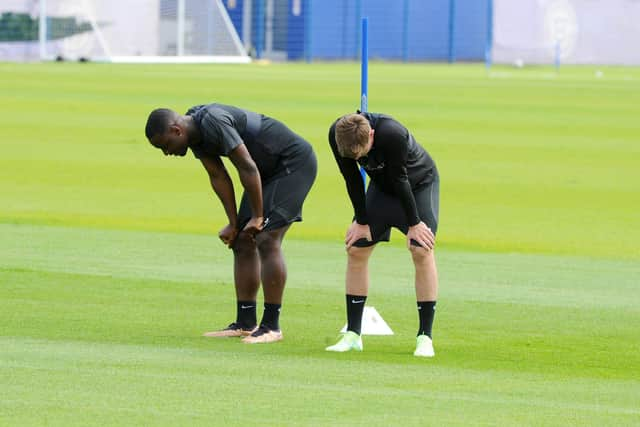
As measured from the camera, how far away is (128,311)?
34.1 ft

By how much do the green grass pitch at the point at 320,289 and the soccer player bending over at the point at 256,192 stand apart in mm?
317

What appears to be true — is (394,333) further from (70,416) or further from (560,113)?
(560,113)

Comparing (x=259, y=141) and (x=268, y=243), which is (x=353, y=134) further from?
(x=268, y=243)

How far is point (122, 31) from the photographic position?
5347cm

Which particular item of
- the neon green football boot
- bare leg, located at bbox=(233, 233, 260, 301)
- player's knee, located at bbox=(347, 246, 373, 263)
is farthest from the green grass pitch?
player's knee, located at bbox=(347, 246, 373, 263)

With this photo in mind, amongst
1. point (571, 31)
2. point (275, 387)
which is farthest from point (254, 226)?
point (571, 31)

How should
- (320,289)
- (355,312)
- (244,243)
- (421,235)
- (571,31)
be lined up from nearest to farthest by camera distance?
1. (421,235)
2. (355,312)
3. (244,243)
4. (320,289)
5. (571,31)

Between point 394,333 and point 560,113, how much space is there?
21793 mm

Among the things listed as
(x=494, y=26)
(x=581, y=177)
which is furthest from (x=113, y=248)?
(x=494, y=26)

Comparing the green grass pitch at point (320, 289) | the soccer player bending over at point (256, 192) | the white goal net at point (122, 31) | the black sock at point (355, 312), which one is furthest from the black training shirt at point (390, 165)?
Answer: the white goal net at point (122, 31)

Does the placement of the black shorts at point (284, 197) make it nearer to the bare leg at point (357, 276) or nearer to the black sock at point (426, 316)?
the bare leg at point (357, 276)

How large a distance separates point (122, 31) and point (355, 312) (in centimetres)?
4547

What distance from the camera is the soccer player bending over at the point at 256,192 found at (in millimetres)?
9070

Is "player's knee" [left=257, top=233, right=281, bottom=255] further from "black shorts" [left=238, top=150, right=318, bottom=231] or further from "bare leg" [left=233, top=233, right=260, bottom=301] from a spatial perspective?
"bare leg" [left=233, top=233, right=260, bottom=301]
